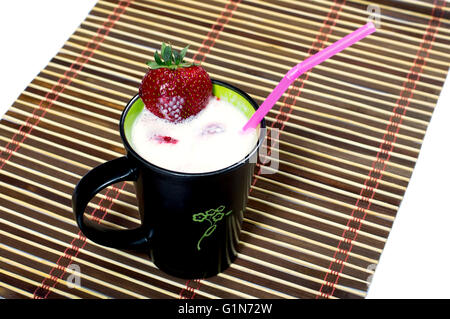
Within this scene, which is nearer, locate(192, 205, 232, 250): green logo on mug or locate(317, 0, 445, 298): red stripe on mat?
locate(192, 205, 232, 250): green logo on mug

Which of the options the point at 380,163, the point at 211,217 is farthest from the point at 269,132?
the point at 211,217

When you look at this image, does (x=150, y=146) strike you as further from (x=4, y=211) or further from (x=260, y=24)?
(x=260, y=24)

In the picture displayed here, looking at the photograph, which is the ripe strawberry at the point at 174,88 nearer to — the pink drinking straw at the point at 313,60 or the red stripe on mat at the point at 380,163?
the pink drinking straw at the point at 313,60

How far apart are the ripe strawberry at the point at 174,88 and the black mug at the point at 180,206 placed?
0.03m

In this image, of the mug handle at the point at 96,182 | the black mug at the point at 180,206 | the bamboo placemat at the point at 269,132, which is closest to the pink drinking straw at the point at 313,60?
the black mug at the point at 180,206

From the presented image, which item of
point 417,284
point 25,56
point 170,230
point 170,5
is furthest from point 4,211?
point 417,284

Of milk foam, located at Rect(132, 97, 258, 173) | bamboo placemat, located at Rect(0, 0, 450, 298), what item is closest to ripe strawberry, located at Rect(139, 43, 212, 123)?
milk foam, located at Rect(132, 97, 258, 173)

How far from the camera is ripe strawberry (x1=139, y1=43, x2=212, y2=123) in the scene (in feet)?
2.32

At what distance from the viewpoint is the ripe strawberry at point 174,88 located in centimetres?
71

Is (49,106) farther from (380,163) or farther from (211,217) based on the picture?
(380,163)

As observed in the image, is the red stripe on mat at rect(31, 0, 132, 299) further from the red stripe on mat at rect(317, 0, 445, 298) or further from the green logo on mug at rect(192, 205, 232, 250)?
the red stripe on mat at rect(317, 0, 445, 298)

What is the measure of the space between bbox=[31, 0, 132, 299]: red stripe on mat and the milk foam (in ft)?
0.75

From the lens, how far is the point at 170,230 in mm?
757
